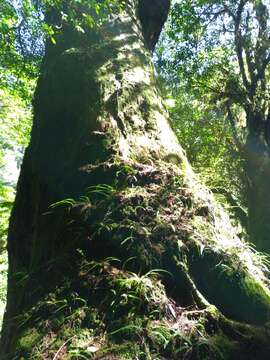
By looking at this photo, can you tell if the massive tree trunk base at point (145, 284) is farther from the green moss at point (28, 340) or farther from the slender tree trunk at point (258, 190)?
the slender tree trunk at point (258, 190)

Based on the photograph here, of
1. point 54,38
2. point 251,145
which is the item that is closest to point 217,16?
point 251,145

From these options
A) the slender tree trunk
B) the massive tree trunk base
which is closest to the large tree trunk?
the massive tree trunk base

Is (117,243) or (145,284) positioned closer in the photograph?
(145,284)

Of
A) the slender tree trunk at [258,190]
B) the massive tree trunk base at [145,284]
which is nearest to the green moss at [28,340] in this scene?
the massive tree trunk base at [145,284]

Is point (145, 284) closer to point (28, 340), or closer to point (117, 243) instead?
point (117, 243)

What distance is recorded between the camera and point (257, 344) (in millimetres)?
2254

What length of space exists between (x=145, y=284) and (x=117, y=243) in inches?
16.2

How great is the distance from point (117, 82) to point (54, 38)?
1.72m

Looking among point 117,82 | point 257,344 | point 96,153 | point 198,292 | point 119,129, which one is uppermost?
point 117,82

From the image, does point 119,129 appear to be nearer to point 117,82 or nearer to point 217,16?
point 117,82

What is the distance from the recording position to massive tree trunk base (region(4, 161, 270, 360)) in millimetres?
2207

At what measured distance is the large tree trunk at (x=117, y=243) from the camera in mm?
2275

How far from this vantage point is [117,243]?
2.77 m

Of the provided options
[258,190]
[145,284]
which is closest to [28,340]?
[145,284]
